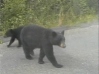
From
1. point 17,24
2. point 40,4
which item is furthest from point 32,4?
point 17,24

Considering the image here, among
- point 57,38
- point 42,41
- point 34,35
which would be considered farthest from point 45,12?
point 57,38

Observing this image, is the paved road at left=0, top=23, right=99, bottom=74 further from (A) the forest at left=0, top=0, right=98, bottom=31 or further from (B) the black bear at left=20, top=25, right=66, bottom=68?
(A) the forest at left=0, top=0, right=98, bottom=31

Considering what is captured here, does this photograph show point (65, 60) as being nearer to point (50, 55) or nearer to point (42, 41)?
point (50, 55)

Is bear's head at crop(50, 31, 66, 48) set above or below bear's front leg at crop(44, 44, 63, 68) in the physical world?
above

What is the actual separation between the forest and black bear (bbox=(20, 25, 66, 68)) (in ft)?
9.61

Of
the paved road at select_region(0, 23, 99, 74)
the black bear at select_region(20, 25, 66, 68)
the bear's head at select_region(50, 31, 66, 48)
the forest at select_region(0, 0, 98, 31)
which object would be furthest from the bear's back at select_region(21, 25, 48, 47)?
the forest at select_region(0, 0, 98, 31)

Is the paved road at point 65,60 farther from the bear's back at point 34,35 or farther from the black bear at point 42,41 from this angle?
the bear's back at point 34,35

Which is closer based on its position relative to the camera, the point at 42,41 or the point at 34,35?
the point at 42,41

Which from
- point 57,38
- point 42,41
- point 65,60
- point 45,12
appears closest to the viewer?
point 57,38

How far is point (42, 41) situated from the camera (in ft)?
18.5

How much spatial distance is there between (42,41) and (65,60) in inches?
29.3

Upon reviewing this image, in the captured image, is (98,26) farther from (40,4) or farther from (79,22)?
(40,4)

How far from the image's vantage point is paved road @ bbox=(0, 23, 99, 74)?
17.6ft

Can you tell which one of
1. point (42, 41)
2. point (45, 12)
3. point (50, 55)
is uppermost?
point (42, 41)
